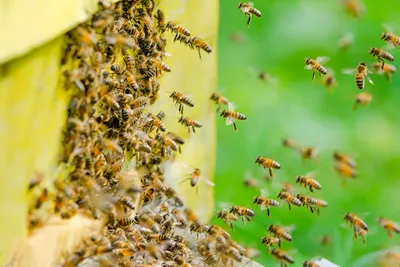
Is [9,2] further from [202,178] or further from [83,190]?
[202,178]

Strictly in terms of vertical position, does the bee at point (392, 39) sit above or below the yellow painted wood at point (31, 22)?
→ above

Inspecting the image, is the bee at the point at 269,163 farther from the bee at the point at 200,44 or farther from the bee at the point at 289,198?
the bee at the point at 200,44

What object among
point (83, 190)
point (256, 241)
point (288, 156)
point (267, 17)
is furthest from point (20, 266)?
point (267, 17)

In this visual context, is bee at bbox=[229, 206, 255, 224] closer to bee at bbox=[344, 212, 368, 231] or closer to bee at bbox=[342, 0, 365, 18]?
bee at bbox=[344, 212, 368, 231]

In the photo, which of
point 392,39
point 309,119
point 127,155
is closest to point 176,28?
point 127,155

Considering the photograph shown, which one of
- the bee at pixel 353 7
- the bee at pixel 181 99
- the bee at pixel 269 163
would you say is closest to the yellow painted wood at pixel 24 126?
the bee at pixel 181 99

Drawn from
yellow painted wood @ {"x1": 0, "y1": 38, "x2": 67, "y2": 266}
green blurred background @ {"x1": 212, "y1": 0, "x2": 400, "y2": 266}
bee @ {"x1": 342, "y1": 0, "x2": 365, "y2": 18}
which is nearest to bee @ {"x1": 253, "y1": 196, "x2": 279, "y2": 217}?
green blurred background @ {"x1": 212, "y1": 0, "x2": 400, "y2": 266}
